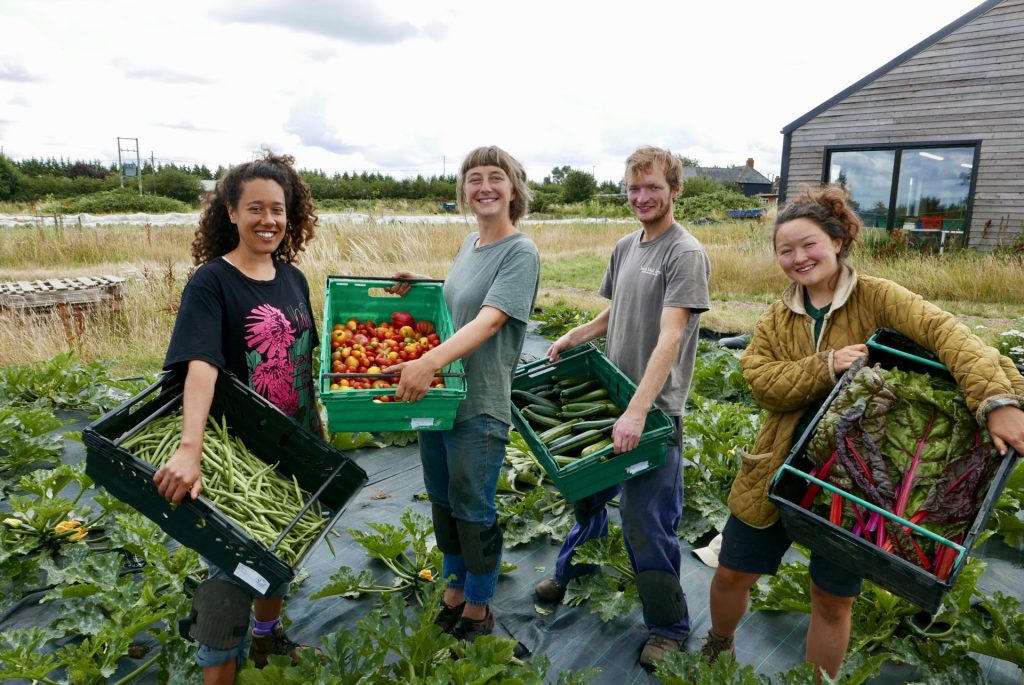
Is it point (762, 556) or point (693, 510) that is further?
point (693, 510)

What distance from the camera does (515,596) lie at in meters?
3.29

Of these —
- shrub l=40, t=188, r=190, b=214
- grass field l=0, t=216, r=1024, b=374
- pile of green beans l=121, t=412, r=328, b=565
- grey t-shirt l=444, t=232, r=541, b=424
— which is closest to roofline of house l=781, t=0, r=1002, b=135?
grass field l=0, t=216, r=1024, b=374

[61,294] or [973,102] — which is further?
[973,102]

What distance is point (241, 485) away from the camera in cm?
226

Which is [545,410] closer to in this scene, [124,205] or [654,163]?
[654,163]

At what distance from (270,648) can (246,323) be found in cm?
136

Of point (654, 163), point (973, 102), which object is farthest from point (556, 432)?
point (973, 102)

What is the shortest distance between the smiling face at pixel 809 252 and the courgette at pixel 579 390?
1149mm

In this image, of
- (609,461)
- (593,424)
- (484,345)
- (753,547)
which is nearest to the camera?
(753,547)

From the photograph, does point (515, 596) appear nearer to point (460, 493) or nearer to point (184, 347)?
point (460, 493)

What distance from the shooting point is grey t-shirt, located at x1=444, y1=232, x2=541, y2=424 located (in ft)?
8.34

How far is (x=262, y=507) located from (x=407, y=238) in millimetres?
13030

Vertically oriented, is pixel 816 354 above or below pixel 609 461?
above

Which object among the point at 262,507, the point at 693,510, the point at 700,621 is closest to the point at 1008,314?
the point at 693,510
